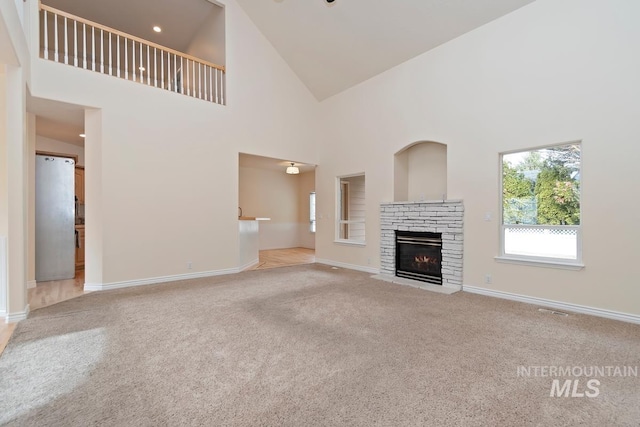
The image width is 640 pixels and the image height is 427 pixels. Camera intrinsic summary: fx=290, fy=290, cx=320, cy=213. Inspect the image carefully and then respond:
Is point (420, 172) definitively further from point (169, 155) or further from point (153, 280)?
point (153, 280)

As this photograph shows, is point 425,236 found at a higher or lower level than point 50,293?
higher

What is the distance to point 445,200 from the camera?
15.7ft

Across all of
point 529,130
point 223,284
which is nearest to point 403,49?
point 529,130

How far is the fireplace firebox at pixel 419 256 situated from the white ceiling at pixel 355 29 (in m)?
3.26

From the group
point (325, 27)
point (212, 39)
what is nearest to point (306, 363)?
point (325, 27)

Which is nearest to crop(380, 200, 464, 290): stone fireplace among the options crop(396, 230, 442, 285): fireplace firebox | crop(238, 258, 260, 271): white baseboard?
crop(396, 230, 442, 285): fireplace firebox

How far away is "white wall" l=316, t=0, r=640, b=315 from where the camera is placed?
322cm

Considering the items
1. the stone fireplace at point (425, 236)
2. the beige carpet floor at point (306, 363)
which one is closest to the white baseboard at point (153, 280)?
the beige carpet floor at point (306, 363)

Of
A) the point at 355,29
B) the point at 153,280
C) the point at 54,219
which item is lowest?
the point at 153,280

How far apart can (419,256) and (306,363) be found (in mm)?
3532

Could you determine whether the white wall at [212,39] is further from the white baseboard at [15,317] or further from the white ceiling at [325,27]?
the white baseboard at [15,317]

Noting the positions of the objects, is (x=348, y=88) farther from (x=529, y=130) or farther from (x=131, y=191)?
(x=131, y=191)

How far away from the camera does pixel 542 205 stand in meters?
3.88

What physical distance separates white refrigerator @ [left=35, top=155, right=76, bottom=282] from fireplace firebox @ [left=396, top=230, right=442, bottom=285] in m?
6.03
